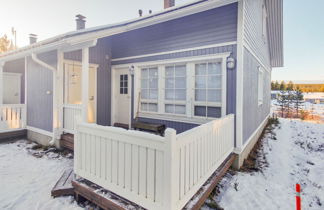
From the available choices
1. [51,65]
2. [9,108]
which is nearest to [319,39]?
[51,65]

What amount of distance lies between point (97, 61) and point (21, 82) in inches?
215

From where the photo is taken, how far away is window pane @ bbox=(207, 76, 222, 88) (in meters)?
4.14

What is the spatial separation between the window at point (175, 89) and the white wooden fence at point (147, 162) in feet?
6.66

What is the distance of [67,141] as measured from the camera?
458 centimetres

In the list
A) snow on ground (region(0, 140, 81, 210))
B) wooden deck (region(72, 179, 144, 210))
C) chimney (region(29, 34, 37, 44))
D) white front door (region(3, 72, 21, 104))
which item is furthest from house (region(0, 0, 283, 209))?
chimney (region(29, 34, 37, 44))

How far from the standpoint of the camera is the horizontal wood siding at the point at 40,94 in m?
5.06

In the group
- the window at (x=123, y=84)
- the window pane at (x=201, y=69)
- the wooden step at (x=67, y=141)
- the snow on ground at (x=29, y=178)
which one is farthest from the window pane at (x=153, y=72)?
the snow on ground at (x=29, y=178)

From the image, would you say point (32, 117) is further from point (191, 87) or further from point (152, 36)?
point (191, 87)

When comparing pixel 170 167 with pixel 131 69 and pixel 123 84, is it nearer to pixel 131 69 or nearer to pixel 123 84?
pixel 131 69

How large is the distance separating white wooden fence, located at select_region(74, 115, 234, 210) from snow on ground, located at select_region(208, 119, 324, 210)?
2.40 feet

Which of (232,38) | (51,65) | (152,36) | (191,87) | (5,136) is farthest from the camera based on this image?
(5,136)

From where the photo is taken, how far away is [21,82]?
27.7 feet

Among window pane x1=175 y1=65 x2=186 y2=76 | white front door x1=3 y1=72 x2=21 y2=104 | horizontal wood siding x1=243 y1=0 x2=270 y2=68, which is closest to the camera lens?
horizontal wood siding x1=243 y1=0 x2=270 y2=68

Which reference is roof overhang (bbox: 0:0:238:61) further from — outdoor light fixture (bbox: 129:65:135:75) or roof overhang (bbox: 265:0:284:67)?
roof overhang (bbox: 265:0:284:67)
